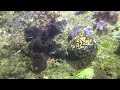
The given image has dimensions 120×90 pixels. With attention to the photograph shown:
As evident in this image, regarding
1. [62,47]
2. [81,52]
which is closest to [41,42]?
[62,47]

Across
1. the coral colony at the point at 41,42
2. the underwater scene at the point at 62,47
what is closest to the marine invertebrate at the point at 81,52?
the underwater scene at the point at 62,47

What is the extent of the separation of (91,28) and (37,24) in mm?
2031

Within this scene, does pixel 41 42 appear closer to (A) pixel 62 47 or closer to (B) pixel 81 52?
(A) pixel 62 47

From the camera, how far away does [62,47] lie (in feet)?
21.6

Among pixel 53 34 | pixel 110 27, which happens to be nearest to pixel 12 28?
pixel 53 34

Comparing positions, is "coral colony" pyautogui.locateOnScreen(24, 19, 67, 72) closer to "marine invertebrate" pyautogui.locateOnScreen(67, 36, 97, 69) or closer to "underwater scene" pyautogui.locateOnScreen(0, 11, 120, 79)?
"underwater scene" pyautogui.locateOnScreen(0, 11, 120, 79)

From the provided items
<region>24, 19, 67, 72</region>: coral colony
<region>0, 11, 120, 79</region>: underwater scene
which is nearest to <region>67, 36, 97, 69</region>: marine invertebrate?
<region>0, 11, 120, 79</region>: underwater scene

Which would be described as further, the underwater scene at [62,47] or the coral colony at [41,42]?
the coral colony at [41,42]

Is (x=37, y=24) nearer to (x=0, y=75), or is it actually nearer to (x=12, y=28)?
(x=12, y=28)

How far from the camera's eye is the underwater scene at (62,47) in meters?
5.76

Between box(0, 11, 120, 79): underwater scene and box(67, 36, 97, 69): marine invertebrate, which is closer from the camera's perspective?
box(0, 11, 120, 79): underwater scene

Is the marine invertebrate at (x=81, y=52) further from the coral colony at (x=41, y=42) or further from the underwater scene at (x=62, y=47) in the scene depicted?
the coral colony at (x=41, y=42)

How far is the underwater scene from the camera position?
576 cm
